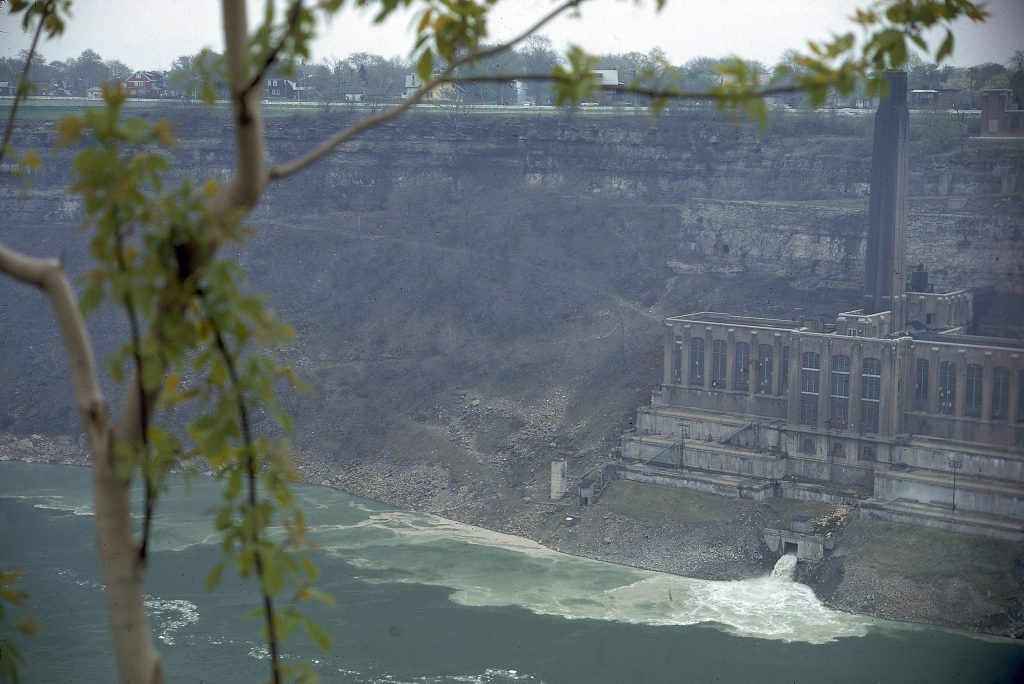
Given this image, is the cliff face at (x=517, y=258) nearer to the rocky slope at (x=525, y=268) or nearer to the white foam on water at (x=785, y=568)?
the rocky slope at (x=525, y=268)

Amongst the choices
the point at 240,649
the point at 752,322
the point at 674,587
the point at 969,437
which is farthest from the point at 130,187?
the point at 752,322

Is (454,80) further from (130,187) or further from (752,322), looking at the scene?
(752,322)

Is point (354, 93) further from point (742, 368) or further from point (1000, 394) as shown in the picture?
point (1000, 394)

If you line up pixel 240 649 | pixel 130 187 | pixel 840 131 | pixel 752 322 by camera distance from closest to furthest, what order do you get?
pixel 130 187 < pixel 240 649 < pixel 752 322 < pixel 840 131

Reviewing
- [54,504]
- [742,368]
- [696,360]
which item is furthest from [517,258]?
[54,504]

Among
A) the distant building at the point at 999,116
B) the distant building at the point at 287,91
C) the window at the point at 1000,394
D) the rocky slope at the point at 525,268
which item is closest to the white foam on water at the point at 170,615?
the rocky slope at the point at 525,268

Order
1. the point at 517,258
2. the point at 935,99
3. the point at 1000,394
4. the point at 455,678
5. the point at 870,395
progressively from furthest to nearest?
1. the point at 935,99
2. the point at 517,258
3. the point at 870,395
4. the point at 1000,394
5. the point at 455,678

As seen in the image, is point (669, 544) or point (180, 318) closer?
point (180, 318)
